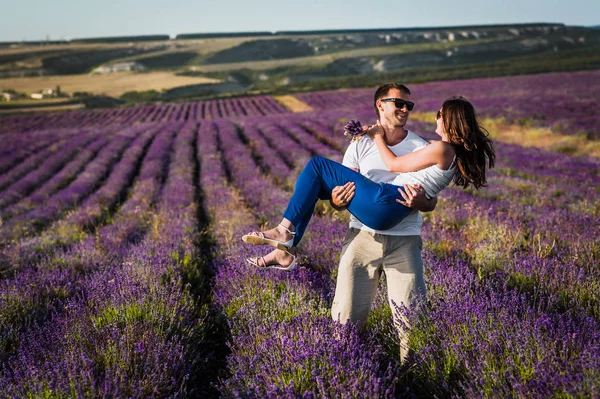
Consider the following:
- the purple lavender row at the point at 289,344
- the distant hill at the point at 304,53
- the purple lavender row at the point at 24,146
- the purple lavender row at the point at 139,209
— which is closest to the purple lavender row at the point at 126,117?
the purple lavender row at the point at 24,146

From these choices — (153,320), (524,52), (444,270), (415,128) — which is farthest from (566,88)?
(524,52)

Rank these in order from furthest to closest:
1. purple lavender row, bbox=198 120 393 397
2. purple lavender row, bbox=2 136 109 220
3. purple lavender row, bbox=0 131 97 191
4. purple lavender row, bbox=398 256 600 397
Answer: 1. purple lavender row, bbox=0 131 97 191
2. purple lavender row, bbox=2 136 109 220
3. purple lavender row, bbox=198 120 393 397
4. purple lavender row, bbox=398 256 600 397

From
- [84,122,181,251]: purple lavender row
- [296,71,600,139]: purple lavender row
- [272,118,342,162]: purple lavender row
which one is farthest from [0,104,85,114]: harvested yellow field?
[84,122,181,251]: purple lavender row

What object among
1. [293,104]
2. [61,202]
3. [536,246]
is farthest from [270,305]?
[293,104]

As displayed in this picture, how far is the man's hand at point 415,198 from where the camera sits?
225 centimetres

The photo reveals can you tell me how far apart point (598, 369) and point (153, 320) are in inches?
91.6

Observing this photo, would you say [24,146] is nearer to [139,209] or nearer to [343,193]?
[139,209]

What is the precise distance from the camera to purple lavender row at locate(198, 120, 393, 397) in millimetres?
1949

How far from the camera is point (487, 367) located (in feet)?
6.31

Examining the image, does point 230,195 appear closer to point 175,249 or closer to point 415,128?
point 175,249

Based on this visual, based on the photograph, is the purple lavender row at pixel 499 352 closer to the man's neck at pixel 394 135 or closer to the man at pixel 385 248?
the man at pixel 385 248

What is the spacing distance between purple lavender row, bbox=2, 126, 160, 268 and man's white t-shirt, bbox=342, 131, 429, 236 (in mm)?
3635

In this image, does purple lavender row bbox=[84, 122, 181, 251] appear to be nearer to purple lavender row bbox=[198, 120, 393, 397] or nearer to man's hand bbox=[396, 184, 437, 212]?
purple lavender row bbox=[198, 120, 393, 397]

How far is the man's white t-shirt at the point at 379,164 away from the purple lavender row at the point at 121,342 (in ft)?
4.17
